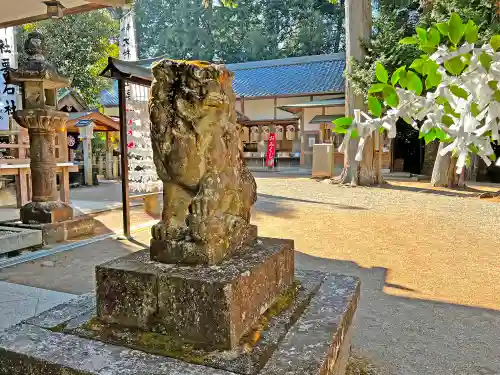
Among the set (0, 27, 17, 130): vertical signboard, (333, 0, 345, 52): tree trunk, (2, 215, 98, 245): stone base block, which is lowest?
(2, 215, 98, 245): stone base block

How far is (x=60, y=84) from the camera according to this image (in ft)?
21.1

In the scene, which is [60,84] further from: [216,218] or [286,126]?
[286,126]

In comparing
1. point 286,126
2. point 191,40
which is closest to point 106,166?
point 286,126

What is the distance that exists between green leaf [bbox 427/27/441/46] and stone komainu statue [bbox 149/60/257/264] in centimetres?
108

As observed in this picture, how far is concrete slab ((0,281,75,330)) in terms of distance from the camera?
3.25m

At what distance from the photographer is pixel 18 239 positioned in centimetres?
531

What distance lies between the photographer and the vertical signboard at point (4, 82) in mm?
8424

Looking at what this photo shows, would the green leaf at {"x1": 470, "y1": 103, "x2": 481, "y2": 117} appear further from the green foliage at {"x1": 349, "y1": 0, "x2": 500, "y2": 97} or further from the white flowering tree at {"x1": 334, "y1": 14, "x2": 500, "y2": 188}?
the green foliage at {"x1": 349, "y1": 0, "x2": 500, "y2": 97}

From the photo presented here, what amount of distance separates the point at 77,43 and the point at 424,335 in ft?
51.0

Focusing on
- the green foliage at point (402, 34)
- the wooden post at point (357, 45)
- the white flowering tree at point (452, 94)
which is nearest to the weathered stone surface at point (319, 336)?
the white flowering tree at point (452, 94)

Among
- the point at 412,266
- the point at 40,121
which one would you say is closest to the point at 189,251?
the point at 412,266

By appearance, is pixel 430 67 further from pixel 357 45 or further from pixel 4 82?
pixel 357 45

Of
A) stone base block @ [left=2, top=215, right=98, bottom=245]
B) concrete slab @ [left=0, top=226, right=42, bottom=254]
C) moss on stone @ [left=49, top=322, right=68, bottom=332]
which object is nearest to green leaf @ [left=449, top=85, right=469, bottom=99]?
moss on stone @ [left=49, top=322, right=68, bottom=332]

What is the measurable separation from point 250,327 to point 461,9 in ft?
38.8
